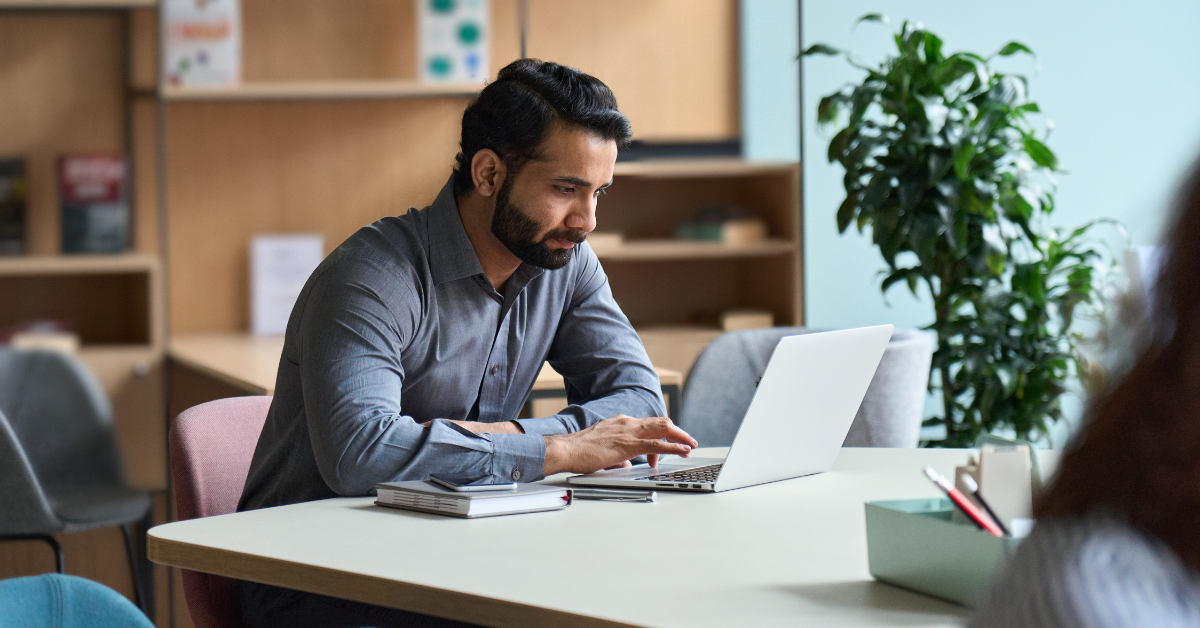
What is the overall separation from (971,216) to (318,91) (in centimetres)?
172

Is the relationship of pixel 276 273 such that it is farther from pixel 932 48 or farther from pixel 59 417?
pixel 932 48

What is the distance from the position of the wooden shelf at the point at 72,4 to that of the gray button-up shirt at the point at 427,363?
69.8 inches

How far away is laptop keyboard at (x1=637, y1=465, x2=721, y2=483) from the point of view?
4.86 ft

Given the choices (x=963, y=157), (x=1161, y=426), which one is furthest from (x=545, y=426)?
(x=963, y=157)

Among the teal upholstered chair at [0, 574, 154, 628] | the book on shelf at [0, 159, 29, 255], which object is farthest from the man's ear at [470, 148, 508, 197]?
the book on shelf at [0, 159, 29, 255]

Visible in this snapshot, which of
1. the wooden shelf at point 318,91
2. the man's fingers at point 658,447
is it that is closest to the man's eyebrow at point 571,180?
the man's fingers at point 658,447

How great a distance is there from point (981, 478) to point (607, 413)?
758 millimetres

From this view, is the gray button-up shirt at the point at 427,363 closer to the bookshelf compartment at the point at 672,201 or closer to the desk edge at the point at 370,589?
the desk edge at the point at 370,589

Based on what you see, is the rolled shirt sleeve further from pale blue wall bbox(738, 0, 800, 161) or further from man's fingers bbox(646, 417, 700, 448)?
pale blue wall bbox(738, 0, 800, 161)

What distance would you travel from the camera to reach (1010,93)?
293cm

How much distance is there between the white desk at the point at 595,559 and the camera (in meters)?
0.96

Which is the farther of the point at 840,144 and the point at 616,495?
the point at 840,144

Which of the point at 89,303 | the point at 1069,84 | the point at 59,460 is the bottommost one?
the point at 59,460

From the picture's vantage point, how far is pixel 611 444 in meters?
1.52
